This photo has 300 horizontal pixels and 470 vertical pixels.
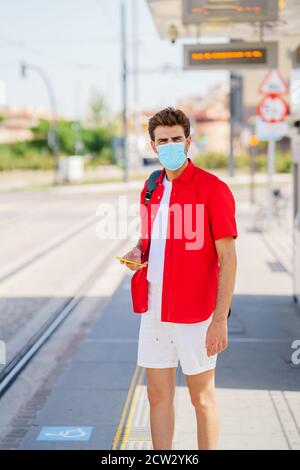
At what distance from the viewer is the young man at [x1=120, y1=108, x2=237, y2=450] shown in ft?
12.5

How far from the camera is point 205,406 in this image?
394cm

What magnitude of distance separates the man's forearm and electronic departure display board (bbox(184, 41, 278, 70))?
4.68 metres

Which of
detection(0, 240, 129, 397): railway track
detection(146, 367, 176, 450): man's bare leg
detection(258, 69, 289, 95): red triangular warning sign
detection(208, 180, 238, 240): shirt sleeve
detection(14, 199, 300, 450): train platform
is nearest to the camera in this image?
detection(208, 180, 238, 240): shirt sleeve

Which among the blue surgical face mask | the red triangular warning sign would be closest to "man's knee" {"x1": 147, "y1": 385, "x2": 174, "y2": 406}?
the blue surgical face mask

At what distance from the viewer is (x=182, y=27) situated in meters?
9.02

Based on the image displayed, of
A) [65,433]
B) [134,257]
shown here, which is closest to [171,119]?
[134,257]

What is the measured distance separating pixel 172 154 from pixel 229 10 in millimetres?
3764

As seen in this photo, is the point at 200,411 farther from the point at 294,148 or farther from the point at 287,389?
the point at 294,148

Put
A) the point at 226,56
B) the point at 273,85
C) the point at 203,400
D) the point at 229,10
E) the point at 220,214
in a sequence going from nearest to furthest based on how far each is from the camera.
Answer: the point at 220,214 → the point at 203,400 → the point at 229,10 → the point at 226,56 → the point at 273,85

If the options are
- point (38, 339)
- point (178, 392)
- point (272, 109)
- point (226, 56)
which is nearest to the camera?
point (178, 392)

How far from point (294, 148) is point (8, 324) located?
3644mm

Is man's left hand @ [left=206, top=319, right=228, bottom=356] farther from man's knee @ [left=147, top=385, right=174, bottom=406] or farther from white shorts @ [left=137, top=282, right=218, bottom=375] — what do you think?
man's knee @ [left=147, top=385, right=174, bottom=406]

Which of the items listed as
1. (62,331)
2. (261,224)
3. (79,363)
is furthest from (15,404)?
(261,224)

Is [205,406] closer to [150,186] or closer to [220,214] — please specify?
[220,214]
